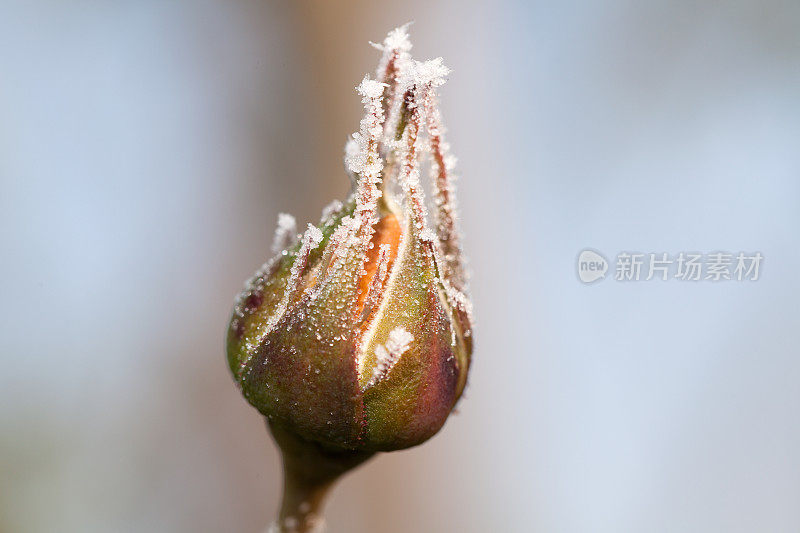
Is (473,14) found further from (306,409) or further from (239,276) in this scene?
(306,409)

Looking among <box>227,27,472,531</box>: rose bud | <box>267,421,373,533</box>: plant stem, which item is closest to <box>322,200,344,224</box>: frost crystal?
<box>227,27,472,531</box>: rose bud

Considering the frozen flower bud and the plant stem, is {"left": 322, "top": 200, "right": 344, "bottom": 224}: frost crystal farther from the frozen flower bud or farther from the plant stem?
the plant stem

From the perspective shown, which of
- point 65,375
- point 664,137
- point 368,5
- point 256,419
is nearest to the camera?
point 65,375

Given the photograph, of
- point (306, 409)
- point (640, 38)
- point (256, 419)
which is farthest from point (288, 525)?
point (640, 38)

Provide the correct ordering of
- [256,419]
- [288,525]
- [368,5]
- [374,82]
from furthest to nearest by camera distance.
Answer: [368,5] → [256,419] → [288,525] → [374,82]

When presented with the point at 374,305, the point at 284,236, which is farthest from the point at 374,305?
the point at 284,236

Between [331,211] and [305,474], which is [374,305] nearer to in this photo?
[331,211]

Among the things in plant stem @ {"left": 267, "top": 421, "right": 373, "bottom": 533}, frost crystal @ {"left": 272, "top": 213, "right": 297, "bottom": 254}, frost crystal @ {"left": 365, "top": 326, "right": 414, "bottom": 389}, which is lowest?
plant stem @ {"left": 267, "top": 421, "right": 373, "bottom": 533}
